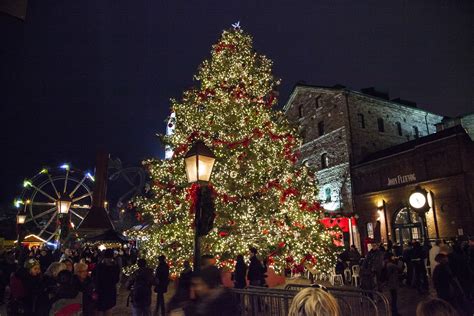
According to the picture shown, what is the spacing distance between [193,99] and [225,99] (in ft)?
5.02

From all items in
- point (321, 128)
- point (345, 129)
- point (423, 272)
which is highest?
point (321, 128)

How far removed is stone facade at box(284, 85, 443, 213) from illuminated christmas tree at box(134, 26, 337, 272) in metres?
16.8

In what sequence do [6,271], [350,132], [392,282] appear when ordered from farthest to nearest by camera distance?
[350,132] → [6,271] → [392,282]

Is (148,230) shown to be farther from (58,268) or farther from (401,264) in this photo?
(401,264)

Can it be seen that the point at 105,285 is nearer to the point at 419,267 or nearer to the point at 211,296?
the point at 211,296

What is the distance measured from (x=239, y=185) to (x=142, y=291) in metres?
6.16

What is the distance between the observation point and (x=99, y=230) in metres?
20.7

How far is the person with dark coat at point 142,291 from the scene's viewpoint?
8.66 meters

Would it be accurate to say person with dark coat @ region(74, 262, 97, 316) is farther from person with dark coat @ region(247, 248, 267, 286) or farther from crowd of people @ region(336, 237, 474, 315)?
crowd of people @ region(336, 237, 474, 315)

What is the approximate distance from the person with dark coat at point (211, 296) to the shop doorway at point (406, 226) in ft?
81.0

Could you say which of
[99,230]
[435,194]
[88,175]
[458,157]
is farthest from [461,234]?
[88,175]

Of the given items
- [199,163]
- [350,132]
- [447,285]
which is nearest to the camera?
[447,285]

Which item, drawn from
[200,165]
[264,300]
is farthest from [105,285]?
[264,300]

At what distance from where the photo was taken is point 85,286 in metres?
7.37
